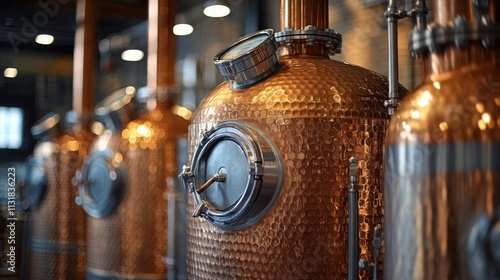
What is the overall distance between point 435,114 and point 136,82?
16.4 ft

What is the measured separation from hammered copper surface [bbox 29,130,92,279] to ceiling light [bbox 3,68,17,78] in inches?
39.2

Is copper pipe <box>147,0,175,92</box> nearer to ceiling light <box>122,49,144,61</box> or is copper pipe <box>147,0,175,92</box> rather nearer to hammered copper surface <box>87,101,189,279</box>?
hammered copper surface <box>87,101,189,279</box>

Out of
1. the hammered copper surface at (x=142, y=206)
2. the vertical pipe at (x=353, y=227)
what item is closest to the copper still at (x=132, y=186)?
the hammered copper surface at (x=142, y=206)

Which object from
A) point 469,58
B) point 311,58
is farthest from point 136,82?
point 469,58

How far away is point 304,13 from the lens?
2.58 metres

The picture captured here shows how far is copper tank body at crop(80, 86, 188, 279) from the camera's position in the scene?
151 inches

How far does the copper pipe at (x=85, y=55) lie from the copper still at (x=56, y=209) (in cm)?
30

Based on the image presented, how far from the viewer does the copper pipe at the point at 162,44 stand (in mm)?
4309

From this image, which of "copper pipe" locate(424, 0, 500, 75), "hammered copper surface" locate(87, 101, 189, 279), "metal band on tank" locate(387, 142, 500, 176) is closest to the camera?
"metal band on tank" locate(387, 142, 500, 176)

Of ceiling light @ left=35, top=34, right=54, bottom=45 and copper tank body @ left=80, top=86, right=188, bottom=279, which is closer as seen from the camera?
copper tank body @ left=80, top=86, right=188, bottom=279

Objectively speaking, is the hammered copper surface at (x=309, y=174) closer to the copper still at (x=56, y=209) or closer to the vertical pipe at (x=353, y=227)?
the vertical pipe at (x=353, y=227)

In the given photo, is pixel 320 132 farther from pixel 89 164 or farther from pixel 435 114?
pixel 89 164

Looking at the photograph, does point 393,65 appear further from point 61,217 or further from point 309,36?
point 61,217

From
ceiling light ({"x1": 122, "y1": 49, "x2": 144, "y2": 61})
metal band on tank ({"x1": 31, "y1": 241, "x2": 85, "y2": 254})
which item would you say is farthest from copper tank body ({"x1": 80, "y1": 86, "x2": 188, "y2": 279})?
ceiling light ({"x1": 122, "y1": 49, "x2": 144, "y2": 61})
